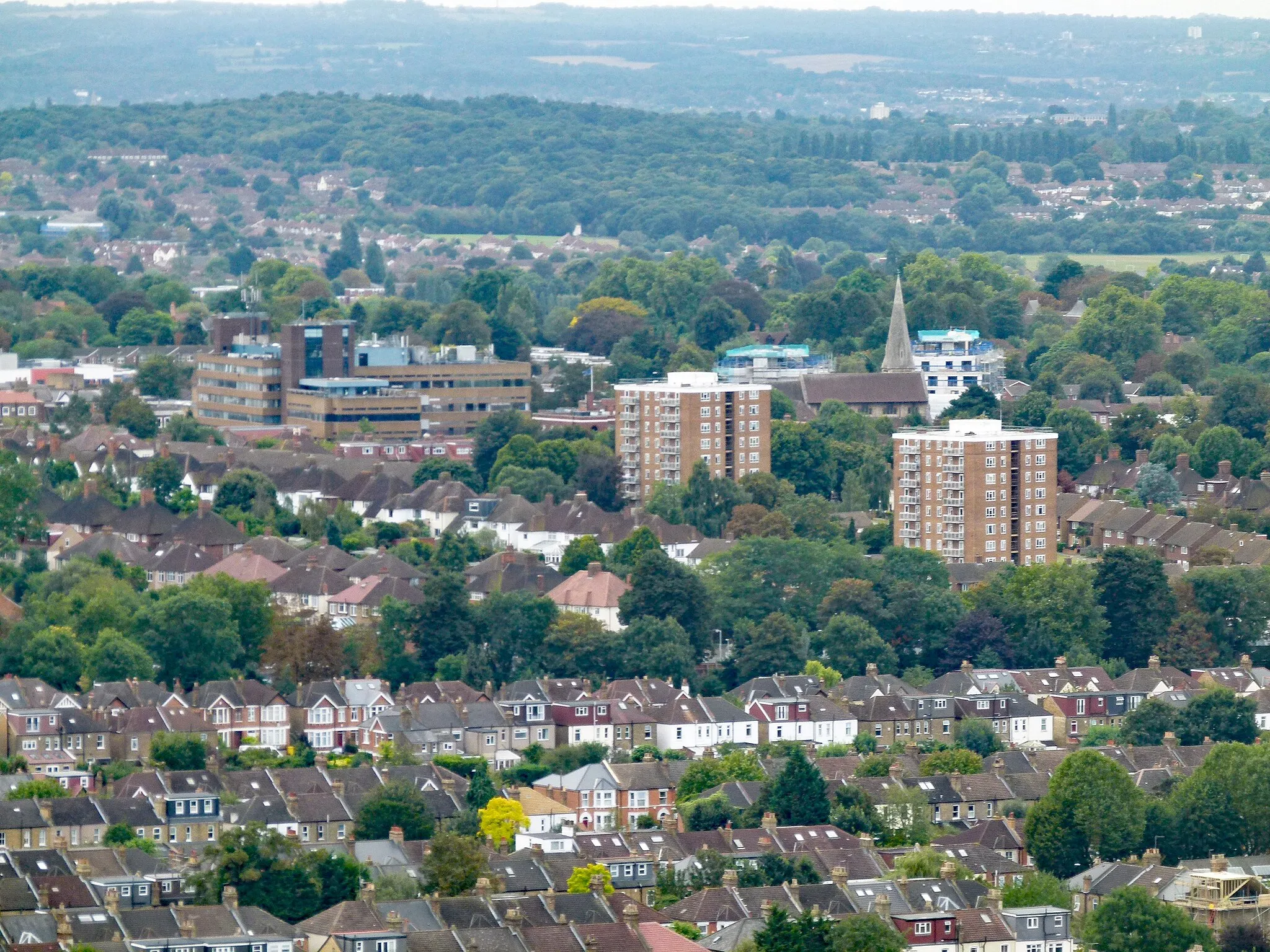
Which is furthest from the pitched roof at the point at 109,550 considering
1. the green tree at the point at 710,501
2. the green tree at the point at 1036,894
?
the green tree at the point at 1036,894

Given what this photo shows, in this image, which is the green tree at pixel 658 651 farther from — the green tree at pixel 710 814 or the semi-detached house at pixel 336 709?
the green tree at pixel 710 814

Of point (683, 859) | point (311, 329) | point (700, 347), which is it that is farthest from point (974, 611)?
point (700, 347)

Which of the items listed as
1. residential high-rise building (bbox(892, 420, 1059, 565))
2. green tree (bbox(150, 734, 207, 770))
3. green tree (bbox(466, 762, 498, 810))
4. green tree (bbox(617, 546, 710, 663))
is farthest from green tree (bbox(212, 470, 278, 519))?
green tree (bbox(466, 762, 498, 810))

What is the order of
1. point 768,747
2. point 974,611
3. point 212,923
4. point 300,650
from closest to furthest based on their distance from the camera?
point 212,923, point 768,747, point 300,650, point 974,611

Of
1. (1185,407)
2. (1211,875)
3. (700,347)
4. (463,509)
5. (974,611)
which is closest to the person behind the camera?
(1211,875)

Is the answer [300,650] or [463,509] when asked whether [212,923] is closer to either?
[300,650]

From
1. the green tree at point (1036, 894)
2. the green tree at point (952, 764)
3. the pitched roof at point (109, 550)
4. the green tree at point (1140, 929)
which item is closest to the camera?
the green tree at point (1140, 929)

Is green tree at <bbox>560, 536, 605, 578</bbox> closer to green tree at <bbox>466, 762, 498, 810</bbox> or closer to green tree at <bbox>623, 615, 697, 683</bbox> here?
green tree at <bbox>623, 615, 697, 683</bbox>
